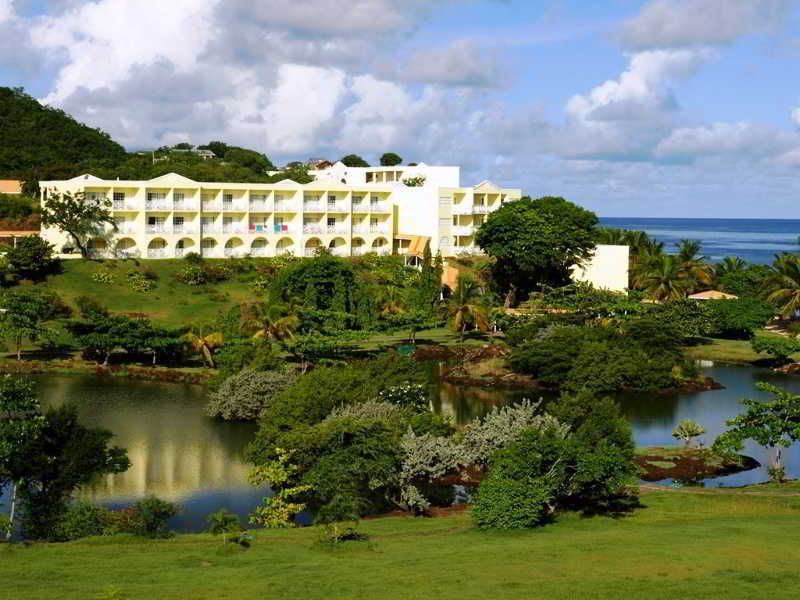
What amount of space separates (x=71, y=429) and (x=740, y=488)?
20.5 m

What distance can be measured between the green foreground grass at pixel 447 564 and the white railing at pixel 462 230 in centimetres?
5741

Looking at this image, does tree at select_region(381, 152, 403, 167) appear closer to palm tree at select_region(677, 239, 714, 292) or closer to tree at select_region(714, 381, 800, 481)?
palm tree at select_region(677, 239, 714, 292)

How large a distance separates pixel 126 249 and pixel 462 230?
25.6 metres

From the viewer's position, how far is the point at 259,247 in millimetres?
83062

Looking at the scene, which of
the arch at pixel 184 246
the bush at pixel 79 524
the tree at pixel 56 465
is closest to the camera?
the bush at pixel 79 524

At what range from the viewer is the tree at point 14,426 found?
27.2m

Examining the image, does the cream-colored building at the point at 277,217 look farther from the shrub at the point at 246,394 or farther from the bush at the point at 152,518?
the bush at the point at 152,518

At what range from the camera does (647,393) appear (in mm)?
53594

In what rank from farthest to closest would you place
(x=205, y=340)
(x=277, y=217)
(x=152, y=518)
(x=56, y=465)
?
(x=277, y=217) < (x=205, y=340) < (x=56, y=465) < (x=152, y=518)

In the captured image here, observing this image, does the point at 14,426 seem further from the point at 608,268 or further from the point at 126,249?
the point at 608,268

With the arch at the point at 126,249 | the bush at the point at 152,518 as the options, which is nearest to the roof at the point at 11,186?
the arch at the point at 126,249

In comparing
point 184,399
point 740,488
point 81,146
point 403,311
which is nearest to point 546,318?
point 403,311

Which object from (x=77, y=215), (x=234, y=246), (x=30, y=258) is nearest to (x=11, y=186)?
(x=77, y=215)

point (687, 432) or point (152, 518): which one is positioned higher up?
point (687, 432)
